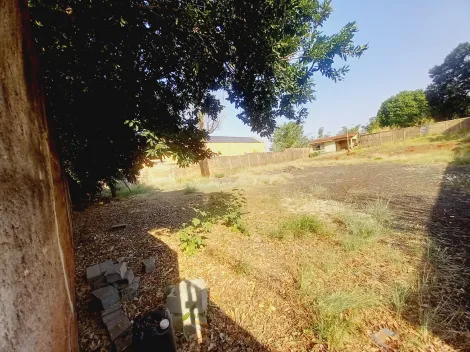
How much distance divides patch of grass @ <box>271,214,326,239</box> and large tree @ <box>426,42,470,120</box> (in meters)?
41.8

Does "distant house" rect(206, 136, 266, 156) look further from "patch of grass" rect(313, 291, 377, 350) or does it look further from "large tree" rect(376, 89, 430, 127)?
"patch of grass" rect(313, 291, 377, 350)

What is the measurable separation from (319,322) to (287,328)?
13.1 inches

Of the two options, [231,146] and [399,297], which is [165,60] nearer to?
[399,297]

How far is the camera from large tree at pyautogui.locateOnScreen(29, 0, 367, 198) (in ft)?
9.94

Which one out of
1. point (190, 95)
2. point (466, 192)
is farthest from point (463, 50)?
point (190, 95)

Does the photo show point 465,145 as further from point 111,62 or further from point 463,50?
point 463,50

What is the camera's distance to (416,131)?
2794cm

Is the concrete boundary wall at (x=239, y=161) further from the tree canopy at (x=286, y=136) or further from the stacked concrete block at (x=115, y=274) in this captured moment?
the stacked concrete block at (x=115, y=274)

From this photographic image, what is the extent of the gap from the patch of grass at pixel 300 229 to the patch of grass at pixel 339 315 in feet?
5.67

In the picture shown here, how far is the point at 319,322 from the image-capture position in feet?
7.48

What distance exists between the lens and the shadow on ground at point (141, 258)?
228 cm

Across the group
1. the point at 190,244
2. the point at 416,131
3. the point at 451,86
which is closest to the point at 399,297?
the point at 190,244

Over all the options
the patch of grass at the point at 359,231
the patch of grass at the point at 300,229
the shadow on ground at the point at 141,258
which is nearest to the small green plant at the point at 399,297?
the patch of grass at the point at 359,231

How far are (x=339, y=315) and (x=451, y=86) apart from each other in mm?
44163
